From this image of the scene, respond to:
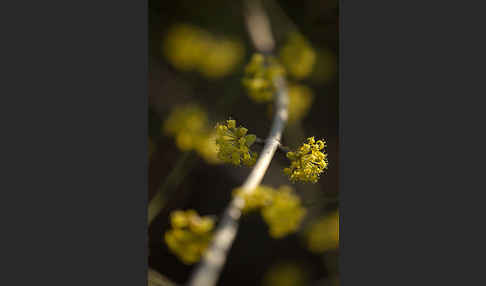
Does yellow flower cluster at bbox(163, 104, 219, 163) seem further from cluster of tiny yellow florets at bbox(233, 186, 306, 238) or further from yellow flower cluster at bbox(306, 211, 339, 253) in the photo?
yellow flower cluster at bbox(306, 211, 339, 253)

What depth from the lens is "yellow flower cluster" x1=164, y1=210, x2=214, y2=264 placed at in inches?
73.0

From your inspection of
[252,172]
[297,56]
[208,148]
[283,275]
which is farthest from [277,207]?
[297,56]

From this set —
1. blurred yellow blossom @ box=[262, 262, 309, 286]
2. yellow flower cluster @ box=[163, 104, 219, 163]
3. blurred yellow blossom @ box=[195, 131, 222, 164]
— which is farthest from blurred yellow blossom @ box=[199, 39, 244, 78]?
blurred yellow blossom @ box=[262, 262, 309, 286]

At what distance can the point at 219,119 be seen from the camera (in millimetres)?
2361

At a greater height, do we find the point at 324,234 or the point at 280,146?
the point at 280,146

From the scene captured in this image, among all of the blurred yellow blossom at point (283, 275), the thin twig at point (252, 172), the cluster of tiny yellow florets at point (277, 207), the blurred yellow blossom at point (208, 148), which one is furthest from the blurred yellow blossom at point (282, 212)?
the blurred yellow blossom at point (208, 148)

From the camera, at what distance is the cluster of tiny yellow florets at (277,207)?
1971 mm

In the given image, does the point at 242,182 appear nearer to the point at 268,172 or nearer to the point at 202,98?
the point at 268,172

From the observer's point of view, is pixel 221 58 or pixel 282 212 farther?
pixel 221 58

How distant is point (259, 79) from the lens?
2512 millimetres

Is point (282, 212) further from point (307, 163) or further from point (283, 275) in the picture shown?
point (283, 275)

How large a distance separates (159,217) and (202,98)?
2.34 feet

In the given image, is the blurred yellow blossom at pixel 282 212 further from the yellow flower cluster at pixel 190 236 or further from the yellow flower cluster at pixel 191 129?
the yellow flower cluster at pixel 191 129

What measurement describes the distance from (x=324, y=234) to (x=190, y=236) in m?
0.84
